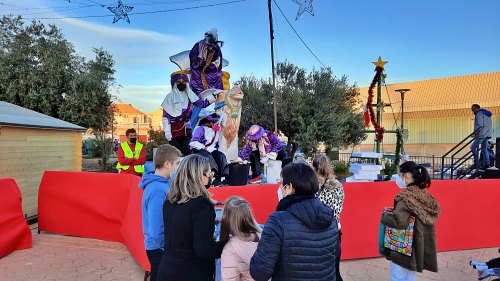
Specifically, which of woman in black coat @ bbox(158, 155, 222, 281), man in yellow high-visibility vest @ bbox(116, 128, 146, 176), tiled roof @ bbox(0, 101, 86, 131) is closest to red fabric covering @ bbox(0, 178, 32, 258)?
man in yellow high-visibility vest @ bbox(116, 128, 146, 176)

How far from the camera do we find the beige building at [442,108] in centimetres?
2548

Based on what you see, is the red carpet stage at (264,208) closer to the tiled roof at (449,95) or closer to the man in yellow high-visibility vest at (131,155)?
the man in yellow high-visibility vest at (131,155)

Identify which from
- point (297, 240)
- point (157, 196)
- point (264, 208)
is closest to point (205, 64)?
point (264, 208)

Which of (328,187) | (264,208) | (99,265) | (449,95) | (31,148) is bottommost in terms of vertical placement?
(99,265)

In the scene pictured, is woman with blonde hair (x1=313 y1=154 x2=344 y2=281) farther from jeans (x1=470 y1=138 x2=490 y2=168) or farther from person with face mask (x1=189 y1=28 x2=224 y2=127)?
jeans (x1=470 y1=138 x2=490 y2=168)

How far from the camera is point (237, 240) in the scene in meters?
2.40

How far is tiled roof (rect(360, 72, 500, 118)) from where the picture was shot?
2502 centimetres

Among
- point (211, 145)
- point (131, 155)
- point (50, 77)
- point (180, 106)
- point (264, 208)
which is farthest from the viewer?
point (50, 77)

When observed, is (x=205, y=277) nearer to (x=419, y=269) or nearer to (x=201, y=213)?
(x=201, y=213)

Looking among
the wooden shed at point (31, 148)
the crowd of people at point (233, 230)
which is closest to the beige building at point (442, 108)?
the wooden shed at point (31, 148)

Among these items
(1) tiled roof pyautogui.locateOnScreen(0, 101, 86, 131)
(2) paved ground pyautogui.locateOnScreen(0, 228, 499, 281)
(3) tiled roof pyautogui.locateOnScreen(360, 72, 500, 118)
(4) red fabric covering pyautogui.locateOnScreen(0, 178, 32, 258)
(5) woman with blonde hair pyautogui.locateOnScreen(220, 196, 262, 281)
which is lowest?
(2) paved ground pyautogui.locateOnScreen(0, 228, 499, 281)

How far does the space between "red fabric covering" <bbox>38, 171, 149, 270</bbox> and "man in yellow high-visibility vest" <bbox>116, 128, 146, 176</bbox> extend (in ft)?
2.91

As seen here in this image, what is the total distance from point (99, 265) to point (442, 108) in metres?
27.0

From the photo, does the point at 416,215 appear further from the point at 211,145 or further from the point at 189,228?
the point at 211,145
